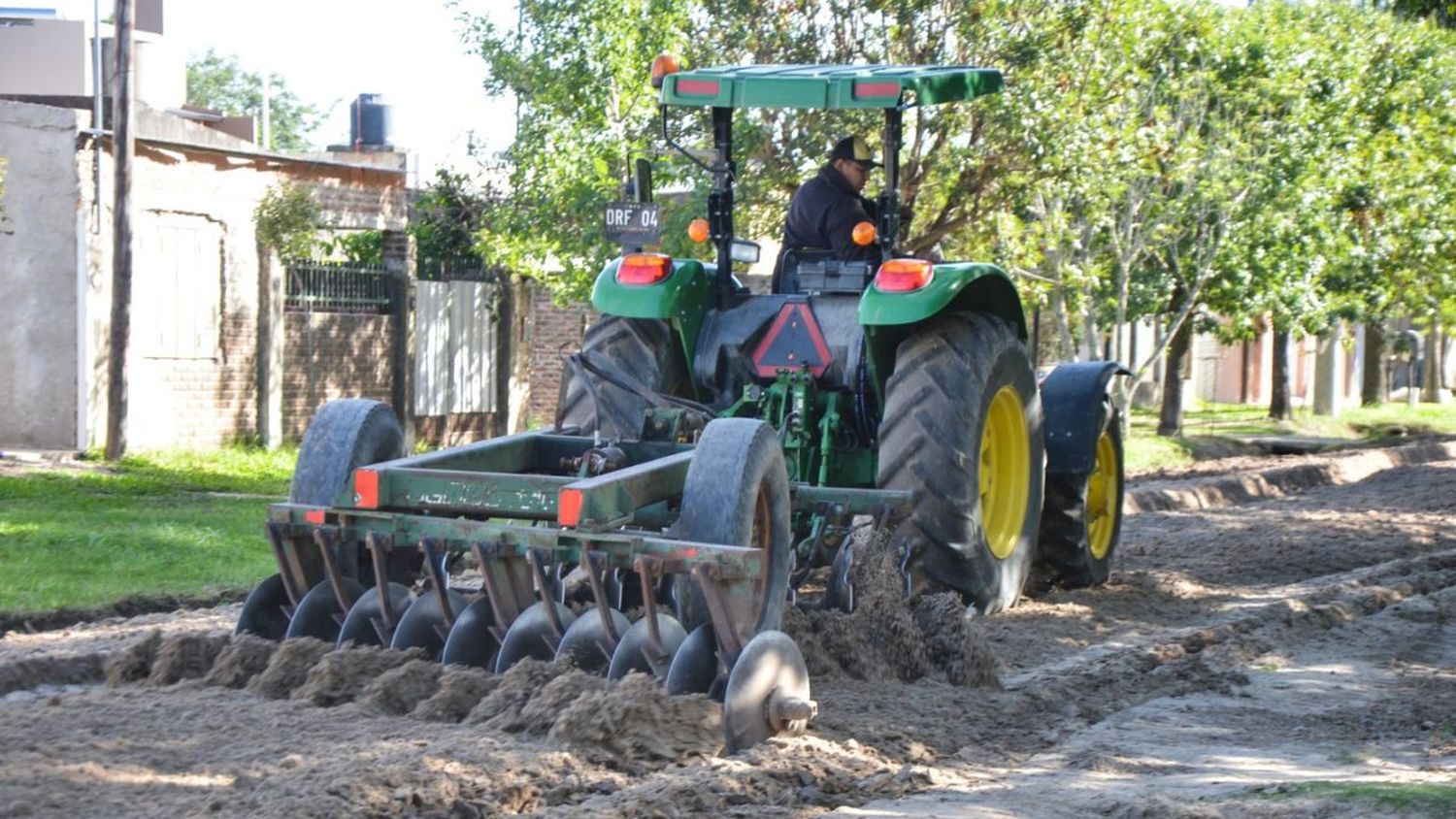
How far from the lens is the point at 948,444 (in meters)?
8.55

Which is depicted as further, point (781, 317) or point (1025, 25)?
point (1025, 25)

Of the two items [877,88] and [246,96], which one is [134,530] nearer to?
[877,88]

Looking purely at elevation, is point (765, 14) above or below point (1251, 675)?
above

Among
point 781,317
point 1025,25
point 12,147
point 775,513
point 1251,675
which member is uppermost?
point 1025,25

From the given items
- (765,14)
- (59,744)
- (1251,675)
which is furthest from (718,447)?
(765,14)

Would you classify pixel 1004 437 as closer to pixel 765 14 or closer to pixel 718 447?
pixel 718 447

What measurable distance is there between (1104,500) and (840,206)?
2.73 meters

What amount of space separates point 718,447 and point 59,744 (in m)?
2.40

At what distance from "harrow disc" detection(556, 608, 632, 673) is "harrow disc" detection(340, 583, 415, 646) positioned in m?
0.83

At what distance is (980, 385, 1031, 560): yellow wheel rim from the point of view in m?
9.66

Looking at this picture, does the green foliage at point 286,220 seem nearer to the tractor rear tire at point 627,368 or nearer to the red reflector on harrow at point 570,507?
the tractor rear tire at point 627,368

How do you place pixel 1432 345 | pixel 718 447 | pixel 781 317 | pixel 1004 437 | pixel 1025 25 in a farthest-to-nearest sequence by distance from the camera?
pixel 1432 345 → pixel 1025 25 → pixel 1004 437 → pixel 781 317 → pixel 718 447

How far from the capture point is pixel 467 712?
21.1 feet

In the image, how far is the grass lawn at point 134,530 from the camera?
10.3 metres
